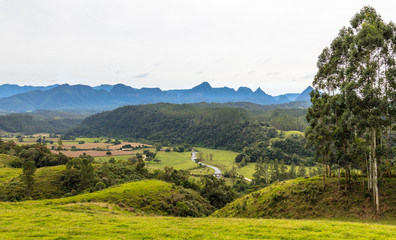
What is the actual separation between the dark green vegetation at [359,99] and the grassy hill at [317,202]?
1.33 m

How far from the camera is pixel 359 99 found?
2672 cm

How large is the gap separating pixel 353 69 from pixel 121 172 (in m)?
80.8

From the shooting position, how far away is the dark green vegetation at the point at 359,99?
26.0 metres

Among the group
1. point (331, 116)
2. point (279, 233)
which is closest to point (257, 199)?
point (331, 116)

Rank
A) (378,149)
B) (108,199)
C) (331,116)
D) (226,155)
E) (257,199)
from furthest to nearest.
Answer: (226,155)
(108,199)
(257,199)
(331,116)
(378,149)

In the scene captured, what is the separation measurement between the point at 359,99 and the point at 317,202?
1706 cm

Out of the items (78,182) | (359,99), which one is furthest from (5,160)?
(359,99)

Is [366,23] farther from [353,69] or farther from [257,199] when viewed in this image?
[257,199]

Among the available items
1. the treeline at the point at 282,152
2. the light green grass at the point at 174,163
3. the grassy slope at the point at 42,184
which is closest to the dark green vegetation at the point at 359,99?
the grassy slope at the point at 42,184

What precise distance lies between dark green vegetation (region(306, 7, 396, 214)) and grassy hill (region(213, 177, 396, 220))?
4.36 ft

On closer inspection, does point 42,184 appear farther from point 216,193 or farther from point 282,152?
point 282,152

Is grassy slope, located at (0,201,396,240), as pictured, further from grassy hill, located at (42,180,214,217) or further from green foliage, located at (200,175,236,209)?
green foliage, located at (200,175,236,209)

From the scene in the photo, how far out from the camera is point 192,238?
17.5 metres

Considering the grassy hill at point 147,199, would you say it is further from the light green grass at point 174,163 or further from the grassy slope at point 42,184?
the light green grass at point 174,163
